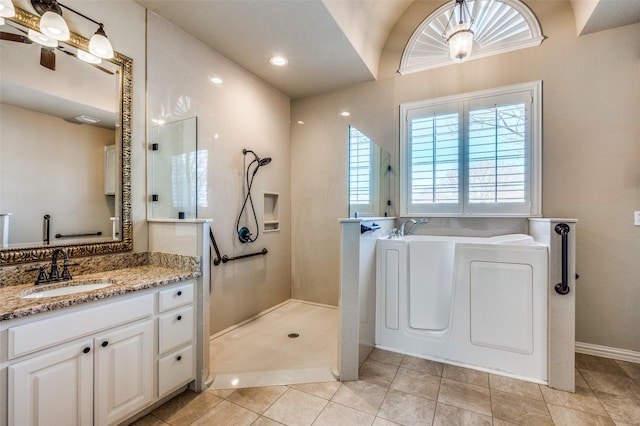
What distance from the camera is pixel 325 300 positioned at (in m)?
3.67

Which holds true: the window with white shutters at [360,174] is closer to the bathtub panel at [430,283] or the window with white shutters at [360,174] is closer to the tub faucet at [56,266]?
the bathtub panel at [430,283]

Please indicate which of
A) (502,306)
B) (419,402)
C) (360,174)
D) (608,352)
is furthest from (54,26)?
(608,352)

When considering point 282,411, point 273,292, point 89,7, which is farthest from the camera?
point 273,292

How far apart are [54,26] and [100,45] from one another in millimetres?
235

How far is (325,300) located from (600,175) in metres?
2.97

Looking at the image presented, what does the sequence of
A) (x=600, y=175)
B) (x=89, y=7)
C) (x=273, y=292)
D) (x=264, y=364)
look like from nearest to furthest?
1. (x=89, y=7)
2. (x=264, y=364)
3. (x=600, y=175)
4. (x=273, y=292)

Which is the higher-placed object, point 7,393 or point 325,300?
point 7,393

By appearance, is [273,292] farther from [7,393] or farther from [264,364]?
[7,393]

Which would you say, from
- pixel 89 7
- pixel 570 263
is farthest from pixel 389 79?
pixel 89 7

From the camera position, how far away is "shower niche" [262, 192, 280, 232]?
3.49 meters

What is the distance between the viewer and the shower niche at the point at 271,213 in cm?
349

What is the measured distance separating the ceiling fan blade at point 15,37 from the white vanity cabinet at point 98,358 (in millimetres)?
1542

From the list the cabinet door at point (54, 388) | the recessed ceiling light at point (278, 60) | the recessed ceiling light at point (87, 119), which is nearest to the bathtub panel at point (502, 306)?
the cabinet door at point (54, 388)

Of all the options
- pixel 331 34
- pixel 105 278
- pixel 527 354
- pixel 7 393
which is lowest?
pixel 527 354
